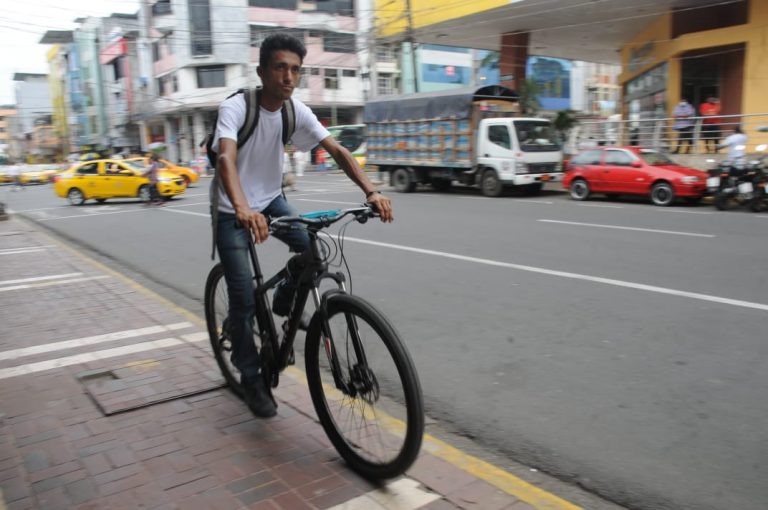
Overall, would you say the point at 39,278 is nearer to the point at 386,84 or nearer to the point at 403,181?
the point at 403,181

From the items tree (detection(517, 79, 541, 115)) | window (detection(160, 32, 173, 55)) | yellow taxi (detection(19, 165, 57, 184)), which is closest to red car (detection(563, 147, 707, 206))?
tree (detection(517, 79, 541, 115))

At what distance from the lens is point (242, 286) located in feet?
10.9

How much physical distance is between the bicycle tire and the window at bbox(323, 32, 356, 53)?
45875mm

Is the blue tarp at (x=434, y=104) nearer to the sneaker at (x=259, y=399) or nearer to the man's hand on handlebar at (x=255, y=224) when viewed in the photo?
the sneaker at (x=259, y=399)

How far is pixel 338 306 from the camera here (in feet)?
9.17

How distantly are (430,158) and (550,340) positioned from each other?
1452 cm

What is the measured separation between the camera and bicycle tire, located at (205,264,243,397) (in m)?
3.88

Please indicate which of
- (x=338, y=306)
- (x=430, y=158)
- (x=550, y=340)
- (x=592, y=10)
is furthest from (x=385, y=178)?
(x=338, y=306)

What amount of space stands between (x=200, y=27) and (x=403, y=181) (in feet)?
98.6

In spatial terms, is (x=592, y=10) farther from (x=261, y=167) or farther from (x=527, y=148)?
(x=261, y=167)

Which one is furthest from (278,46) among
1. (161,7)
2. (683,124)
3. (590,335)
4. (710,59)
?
(161,7)

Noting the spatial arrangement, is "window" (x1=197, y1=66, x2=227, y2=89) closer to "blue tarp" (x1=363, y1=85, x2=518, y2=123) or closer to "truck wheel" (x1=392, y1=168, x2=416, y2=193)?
"blue tarp" (x1=363, y1=85, x2=518, y2=123)

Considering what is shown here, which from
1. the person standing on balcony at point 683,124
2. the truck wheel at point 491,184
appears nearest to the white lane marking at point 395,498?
the truck wheel at point 491,184

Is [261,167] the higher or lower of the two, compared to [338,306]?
higher
